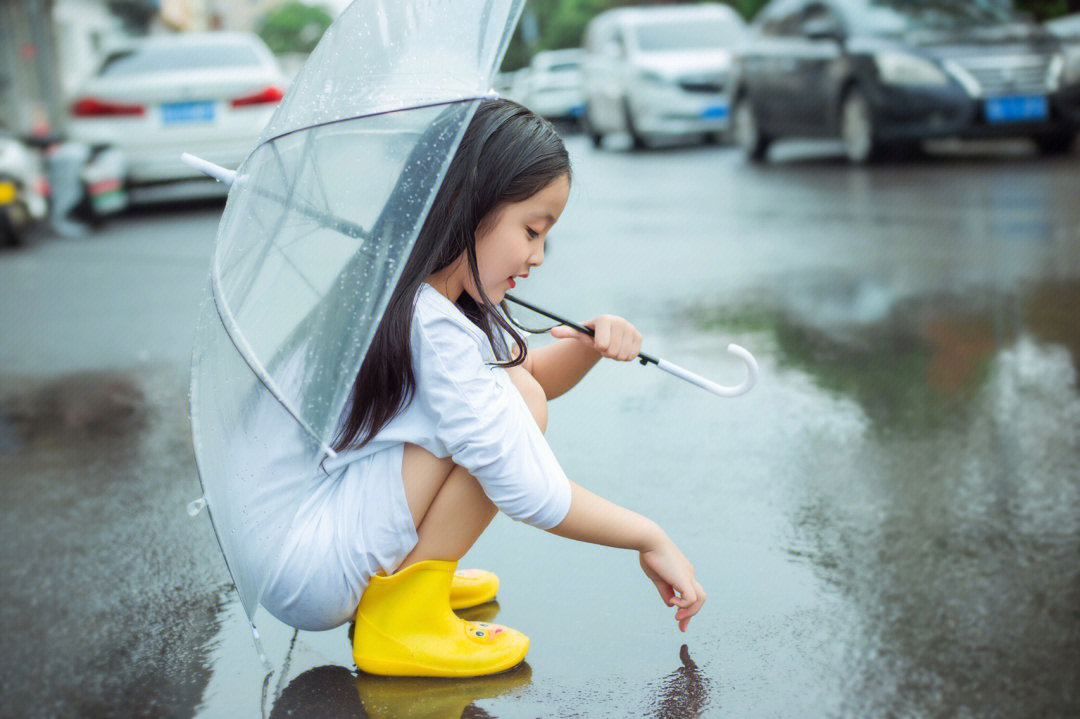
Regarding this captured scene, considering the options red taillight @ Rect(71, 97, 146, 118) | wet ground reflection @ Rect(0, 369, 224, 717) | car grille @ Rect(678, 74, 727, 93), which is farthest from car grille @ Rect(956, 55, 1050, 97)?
wet ground reflection @ Rect(0, 369, 224, 717)

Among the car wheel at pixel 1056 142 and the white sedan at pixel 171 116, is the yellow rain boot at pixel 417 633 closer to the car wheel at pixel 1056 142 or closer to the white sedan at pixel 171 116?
the white sedan at pixel 171 116

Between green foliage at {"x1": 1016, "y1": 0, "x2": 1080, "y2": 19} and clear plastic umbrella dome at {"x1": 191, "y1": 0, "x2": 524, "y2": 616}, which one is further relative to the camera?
green foliage at {"x1": 1016, "y1": 0, "x2": 1080, "y2": 19}

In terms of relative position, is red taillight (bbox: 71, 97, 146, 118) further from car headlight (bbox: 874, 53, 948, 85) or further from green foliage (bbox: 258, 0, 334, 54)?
green foliage (bbox: 258, 0, 334, 54)

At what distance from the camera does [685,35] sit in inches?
589

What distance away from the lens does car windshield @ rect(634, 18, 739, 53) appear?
14.7 metres

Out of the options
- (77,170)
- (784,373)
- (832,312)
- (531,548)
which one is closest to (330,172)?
(531,548)

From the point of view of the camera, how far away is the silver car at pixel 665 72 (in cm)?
1401

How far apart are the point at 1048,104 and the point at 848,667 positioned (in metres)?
8.16

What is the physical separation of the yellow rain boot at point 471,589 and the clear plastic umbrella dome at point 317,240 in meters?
0.48

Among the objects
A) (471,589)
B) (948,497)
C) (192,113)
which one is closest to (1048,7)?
(192,113)

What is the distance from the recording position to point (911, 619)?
242 cm

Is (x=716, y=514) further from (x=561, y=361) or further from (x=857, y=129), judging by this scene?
(x=857, y=129)

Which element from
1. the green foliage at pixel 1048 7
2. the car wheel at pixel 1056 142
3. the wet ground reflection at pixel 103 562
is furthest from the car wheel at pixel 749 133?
the wet ground reflection at pixel 103 562

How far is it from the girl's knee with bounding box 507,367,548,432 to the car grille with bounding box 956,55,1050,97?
25.6 feet
